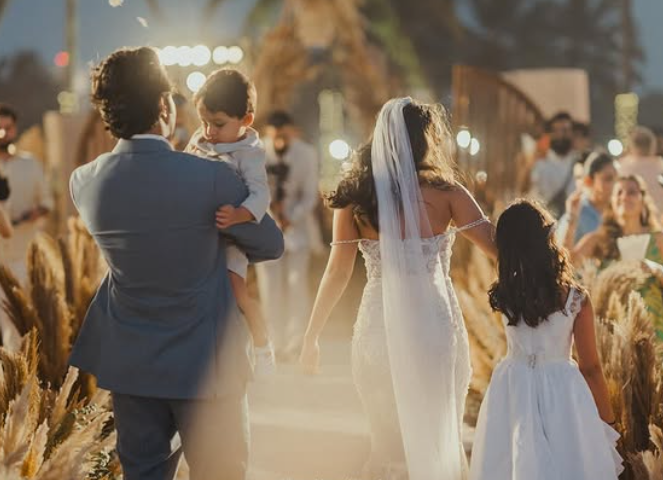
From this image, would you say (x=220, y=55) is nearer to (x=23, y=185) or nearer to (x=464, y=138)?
(x=464, y=138)

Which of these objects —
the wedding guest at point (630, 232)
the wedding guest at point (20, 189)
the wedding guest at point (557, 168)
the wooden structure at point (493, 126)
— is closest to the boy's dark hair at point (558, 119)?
the wedding guest at point (557, 168)

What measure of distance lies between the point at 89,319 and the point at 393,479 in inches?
61.2

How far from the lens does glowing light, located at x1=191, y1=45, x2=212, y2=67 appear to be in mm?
18750

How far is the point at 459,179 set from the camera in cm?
615

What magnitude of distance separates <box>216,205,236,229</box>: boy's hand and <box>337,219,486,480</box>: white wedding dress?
1.23 metres

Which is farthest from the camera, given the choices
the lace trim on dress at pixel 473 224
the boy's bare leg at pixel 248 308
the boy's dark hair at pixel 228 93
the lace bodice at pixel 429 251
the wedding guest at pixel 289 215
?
the wedding guest at pixel 289 215

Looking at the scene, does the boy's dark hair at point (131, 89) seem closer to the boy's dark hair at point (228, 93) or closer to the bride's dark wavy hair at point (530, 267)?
the boy's dark hair at point (228, 93)

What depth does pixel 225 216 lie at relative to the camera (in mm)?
4691

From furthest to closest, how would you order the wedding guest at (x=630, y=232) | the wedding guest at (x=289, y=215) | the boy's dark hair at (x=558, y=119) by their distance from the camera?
the boy's dark hair at (x=558, y=119), the wedding guest at (x=289, y=215), the wedding guest at (x=630, y=232)

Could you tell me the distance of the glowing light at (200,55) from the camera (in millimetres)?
18750

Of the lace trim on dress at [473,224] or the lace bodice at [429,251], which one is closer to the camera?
the lace trim on dress at [473,224]

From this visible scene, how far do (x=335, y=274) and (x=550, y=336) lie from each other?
894mm

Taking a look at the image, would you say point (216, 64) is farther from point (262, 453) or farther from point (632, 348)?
point (632, 348)

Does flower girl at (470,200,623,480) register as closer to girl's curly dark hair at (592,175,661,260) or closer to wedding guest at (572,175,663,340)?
wedding guest at (572,175,663,340)
